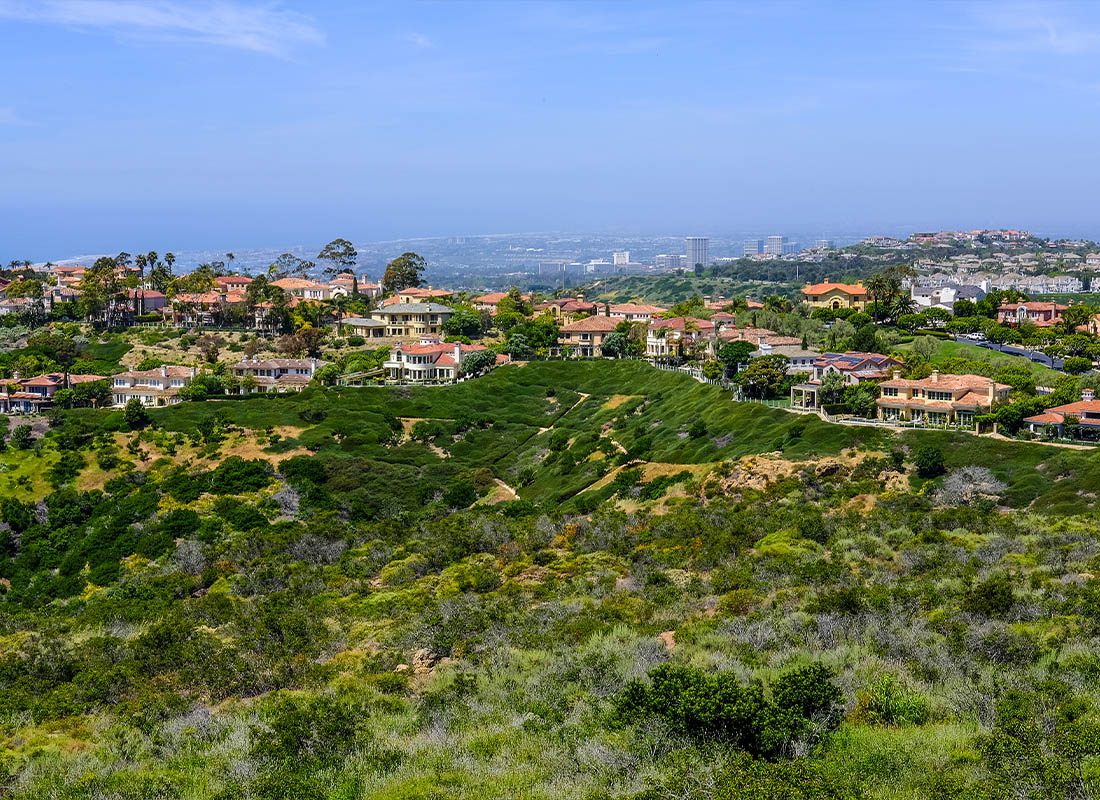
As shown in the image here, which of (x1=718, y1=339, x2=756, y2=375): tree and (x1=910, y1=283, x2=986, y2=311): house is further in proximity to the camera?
A: (x1=910, y1=283, x2=986, y2=311): house

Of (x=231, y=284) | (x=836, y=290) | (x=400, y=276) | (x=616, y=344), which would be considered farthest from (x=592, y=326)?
(x=231, y=284)

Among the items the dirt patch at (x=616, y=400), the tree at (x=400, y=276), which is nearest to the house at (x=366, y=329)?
the tree at (x=400, y=276)

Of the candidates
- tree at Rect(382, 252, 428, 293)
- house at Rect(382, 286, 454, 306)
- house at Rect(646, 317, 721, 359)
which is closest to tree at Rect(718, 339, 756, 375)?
house at Rect(646, 317, 721, 359)

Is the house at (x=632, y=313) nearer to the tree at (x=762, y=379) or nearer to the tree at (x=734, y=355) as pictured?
the tree at (x=734, y=355)

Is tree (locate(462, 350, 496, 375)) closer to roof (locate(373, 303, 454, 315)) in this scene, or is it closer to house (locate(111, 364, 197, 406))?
roof (locate(373, 303, 454, 315))

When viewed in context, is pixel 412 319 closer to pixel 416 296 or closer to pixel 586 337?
pixel 416 296
